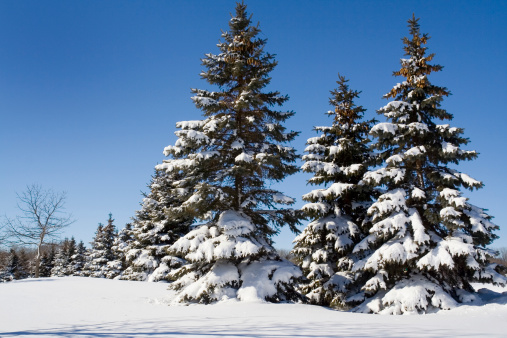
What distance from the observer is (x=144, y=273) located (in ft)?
82.0

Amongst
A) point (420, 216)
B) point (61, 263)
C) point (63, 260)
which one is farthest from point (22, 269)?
point (420, 216)

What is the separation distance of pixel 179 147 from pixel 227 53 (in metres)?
5.13

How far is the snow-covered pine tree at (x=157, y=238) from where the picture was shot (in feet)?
78.7

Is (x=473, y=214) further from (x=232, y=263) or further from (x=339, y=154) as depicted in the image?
(x=232, y=263)

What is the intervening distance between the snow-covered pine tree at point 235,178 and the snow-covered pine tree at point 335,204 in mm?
2626

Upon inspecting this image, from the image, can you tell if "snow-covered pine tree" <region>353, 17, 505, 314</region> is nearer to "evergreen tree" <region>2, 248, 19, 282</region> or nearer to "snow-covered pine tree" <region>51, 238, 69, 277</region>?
"snow-covered pine tree" <region>51, 238, 69, 277</region>

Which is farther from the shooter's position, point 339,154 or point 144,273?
point 144,273

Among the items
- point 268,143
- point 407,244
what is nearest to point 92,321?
point 268,143

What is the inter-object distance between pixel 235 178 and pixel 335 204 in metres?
→ 5.78

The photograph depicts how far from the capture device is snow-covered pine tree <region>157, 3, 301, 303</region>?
1146cm

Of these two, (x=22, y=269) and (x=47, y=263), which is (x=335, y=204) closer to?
(x=47, y=263)

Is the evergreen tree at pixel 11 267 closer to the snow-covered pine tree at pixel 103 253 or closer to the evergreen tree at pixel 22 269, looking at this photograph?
the evergreen tree at pixel 22 269

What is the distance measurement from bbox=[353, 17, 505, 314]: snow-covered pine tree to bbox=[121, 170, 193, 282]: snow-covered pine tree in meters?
15.2

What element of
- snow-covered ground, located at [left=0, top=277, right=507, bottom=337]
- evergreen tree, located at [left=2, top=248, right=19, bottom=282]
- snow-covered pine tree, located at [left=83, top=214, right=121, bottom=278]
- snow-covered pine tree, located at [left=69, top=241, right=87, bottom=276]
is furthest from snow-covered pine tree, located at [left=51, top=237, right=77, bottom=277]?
snow-covered ground, located at [left=0, top=277, right=507, bottom=337]
